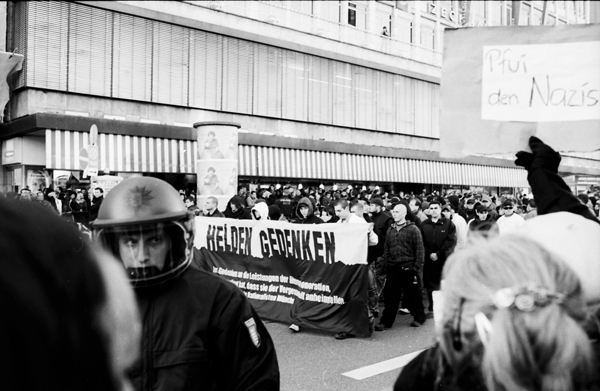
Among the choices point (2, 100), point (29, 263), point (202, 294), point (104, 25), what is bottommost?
point (202, 294)

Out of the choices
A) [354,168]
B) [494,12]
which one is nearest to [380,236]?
[354,168]

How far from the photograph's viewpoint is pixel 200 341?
204cm

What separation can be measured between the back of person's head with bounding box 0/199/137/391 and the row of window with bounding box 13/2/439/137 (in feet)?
66.5

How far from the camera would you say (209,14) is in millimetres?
25891

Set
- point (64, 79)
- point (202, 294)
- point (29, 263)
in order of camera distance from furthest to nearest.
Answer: point (64, 79), point (202, 294), point (29, 263)

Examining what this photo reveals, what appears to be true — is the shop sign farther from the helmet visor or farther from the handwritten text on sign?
the helmet visor

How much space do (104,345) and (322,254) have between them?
23.2 ft

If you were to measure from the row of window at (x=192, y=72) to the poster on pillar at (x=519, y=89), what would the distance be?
18912 millimetres

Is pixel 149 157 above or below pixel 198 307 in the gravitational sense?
above

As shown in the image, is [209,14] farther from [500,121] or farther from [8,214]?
→ [8,214]

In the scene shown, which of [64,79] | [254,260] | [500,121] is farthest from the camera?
[64,79]

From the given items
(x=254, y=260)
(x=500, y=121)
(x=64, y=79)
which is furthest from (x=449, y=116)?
(x=64, y=79)

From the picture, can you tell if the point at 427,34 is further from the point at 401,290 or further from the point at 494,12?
the point at 401,290

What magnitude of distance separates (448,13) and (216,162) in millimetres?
26673
